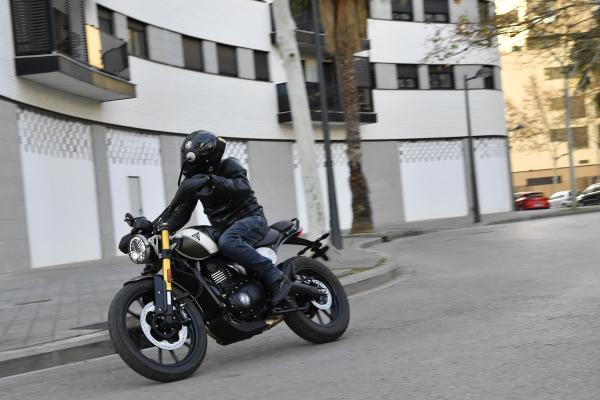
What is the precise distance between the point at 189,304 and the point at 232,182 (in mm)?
957

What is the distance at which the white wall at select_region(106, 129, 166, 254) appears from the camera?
2117 cm

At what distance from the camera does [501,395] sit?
395 cm

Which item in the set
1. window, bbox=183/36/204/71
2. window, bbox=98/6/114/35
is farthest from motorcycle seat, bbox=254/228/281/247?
window, bbox=183/36/204/71

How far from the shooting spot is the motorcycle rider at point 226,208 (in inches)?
208

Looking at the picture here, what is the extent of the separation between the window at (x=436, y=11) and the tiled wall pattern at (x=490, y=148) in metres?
6.02

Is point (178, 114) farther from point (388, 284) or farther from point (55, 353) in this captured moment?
point (55, 353)

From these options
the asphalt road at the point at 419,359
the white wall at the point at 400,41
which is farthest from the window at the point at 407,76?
the asphalt road at the point at 419,359

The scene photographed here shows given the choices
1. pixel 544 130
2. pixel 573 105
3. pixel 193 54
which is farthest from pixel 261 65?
pixel 573 105

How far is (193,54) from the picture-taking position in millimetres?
25688

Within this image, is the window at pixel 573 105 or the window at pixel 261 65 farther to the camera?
the window at pixel 573 105

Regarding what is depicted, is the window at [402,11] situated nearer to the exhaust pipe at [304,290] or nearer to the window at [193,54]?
the window at [193,54]

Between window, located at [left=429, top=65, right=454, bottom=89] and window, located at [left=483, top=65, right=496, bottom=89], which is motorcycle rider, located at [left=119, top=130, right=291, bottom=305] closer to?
window, located at [left=429, top=65, right=454, bottom=89]

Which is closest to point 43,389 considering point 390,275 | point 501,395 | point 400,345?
point 400,345

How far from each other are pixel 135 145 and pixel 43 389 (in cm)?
1793
